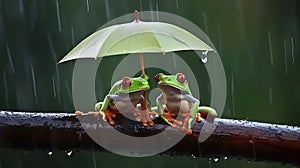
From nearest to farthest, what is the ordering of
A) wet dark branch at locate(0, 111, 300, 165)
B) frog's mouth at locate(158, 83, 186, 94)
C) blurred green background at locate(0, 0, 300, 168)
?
wet dark branch at locate(0, 111, 300, 165) → frog's mouth at locate(158, 83, 186, 94) → blurred green background at locate(0, 0, 300, 168)

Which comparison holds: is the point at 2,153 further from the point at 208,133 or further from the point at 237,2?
the point at 208,133

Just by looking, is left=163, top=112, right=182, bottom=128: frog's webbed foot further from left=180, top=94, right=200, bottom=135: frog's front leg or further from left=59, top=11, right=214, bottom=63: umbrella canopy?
left=59, top=11, right=214, bottom=63: umbrella canopy

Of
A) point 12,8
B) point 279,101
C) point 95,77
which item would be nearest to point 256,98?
point 279,101

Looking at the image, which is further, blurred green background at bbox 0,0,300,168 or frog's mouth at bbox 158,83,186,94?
blurred green background at bbox 0,0,300,168

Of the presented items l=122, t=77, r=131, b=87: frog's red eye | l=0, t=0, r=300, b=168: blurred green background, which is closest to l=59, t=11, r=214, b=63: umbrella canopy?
l=122, t=77, r=131, b=87: frog's red eye

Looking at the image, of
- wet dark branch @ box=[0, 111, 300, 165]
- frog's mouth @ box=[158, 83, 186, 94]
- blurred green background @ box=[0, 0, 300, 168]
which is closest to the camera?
wet dark branch @ box=[0, 111, 300, 165]

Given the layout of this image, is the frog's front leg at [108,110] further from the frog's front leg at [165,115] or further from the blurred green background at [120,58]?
the blurred green background at [120,58]

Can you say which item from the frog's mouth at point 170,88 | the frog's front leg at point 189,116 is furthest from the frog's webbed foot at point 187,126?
the frog's mouth at point 170,88
